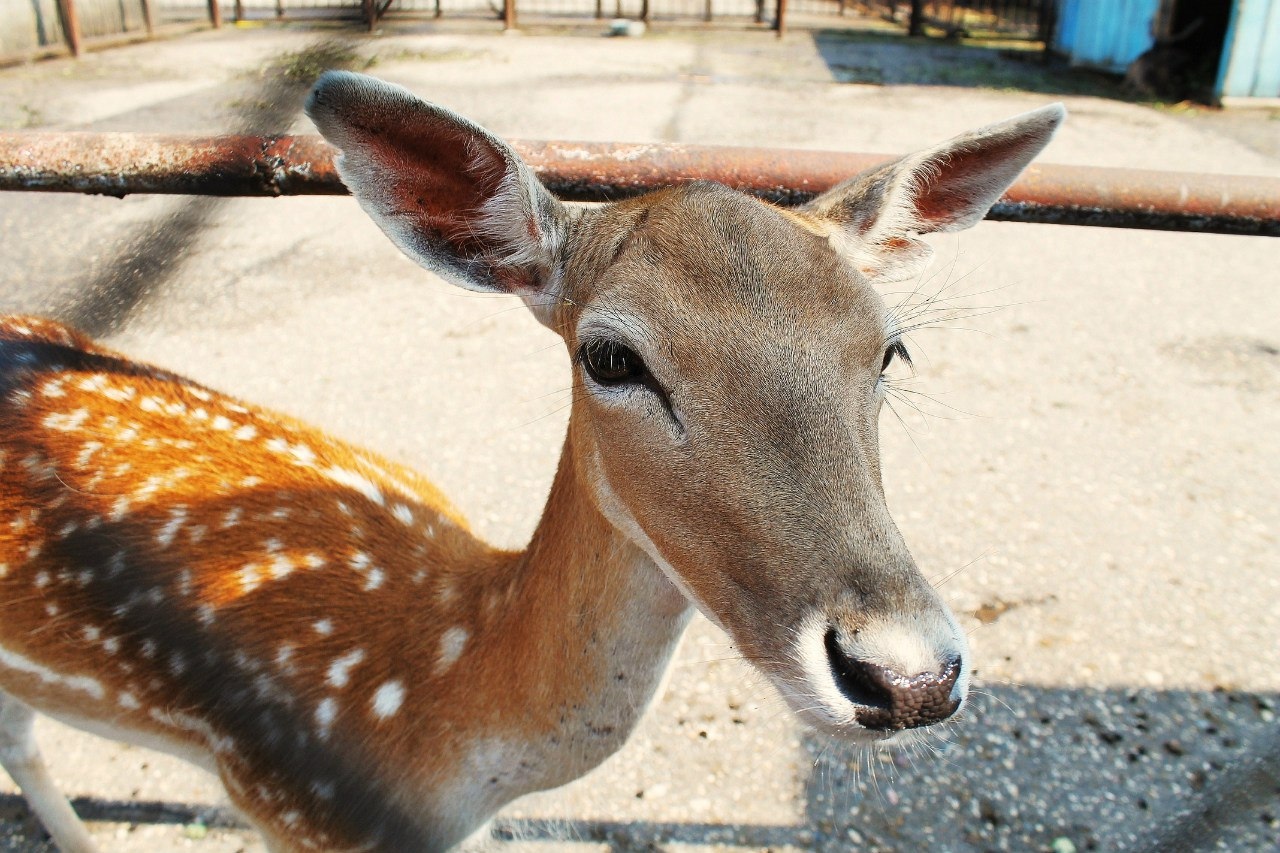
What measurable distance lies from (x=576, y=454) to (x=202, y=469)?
3.36 ft

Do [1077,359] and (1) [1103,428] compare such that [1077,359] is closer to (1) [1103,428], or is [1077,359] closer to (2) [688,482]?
(1) [1103,428]

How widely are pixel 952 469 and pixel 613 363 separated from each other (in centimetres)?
263

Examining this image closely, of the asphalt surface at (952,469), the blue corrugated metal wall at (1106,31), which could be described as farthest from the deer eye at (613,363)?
the blue corrugated metal wall at (1106,31)

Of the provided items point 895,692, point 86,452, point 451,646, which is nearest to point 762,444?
point 895,692

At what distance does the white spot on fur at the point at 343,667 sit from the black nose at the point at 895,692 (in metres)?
1.16

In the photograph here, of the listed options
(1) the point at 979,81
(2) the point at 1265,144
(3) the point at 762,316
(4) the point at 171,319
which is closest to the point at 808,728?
(3) the point at 762,316

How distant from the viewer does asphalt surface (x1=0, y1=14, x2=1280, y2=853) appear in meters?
2.53

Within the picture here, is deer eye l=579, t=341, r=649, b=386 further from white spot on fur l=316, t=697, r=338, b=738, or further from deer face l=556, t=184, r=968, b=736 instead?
white spot on fur l=316, t=697, r=338, b=738

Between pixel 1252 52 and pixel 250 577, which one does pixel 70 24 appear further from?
pixel 1252 52

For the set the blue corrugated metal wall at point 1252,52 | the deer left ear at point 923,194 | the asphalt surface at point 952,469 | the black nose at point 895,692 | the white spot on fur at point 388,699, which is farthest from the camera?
the blue corrugated metal wall at point 1252,52

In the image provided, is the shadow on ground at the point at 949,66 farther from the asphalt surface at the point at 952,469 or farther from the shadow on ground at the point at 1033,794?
the shadow on ground at the point at 1033,794

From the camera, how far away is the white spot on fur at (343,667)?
2.02 metres

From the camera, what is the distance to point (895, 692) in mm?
1185

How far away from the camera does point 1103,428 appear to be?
4.20 m
